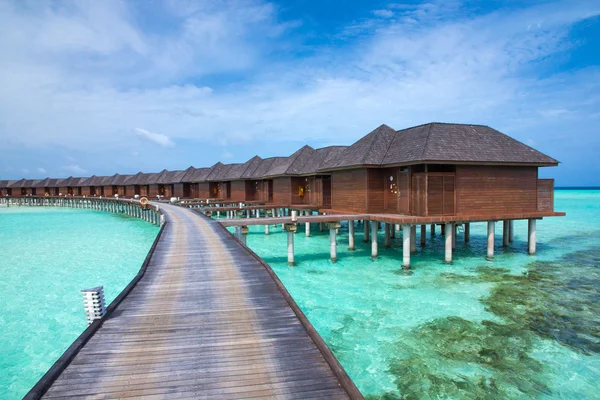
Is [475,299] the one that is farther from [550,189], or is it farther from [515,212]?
[550,189]

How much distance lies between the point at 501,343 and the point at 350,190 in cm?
1259

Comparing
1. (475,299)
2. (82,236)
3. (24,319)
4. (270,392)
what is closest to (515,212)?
(475,299)

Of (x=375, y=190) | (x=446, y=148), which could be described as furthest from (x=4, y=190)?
(x=446, y=148)

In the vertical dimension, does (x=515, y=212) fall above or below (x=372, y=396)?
above

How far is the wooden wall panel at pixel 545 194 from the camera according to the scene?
18453 millimetres

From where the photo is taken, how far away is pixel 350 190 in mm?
20656

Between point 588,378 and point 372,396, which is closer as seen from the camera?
point 372,396

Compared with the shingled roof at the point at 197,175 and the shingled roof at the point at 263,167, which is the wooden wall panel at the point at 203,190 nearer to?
the shingled roof at the point at 197,175

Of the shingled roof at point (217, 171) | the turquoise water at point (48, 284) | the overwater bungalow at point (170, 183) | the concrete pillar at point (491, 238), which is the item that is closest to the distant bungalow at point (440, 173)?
the concrete pillar at point (491, 238)

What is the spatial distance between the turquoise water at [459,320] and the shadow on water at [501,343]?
3 centimetres

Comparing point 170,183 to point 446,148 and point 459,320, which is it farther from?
point 459,320

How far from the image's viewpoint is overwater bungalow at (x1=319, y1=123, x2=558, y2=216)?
54.4ft

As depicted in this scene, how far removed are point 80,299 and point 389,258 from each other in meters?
13.8

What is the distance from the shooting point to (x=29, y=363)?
8727 millimetres
